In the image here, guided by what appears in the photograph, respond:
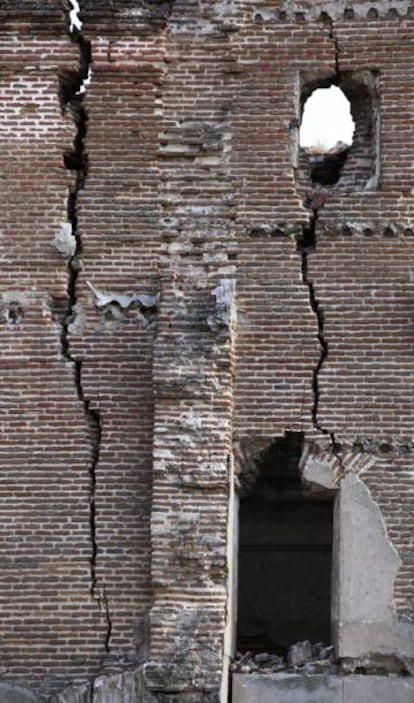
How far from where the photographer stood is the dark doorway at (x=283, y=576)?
16.0 m

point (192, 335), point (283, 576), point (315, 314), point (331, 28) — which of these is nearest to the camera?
point (192, 335)

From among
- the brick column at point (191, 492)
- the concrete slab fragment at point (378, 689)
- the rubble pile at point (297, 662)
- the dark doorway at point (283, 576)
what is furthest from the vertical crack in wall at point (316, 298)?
the dark doorway at point (283, 576)

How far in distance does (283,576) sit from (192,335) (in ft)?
15.8

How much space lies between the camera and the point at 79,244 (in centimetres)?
1304

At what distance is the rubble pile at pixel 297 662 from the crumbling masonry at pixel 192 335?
0.09 ft

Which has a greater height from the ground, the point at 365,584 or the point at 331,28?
the point at 331,28

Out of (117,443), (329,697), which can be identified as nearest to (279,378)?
(117,443)

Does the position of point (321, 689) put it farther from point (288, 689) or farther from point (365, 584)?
point (365, 584)

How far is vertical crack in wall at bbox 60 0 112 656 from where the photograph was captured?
12375mm

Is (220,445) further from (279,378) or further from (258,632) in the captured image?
(258,632)

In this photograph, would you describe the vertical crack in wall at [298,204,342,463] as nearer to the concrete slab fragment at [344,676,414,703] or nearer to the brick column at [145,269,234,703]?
the brick column at [145,269,234,703]

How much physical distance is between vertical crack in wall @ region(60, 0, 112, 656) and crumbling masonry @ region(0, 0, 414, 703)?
2 centimetres

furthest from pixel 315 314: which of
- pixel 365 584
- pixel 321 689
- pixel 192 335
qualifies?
pixel 321 689

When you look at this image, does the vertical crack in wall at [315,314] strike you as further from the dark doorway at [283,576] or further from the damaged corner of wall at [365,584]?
the dark doorway at [283,576]
